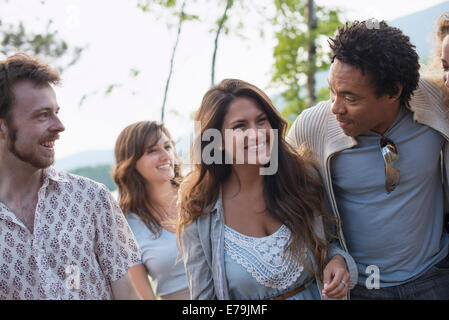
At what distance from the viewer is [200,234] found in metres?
2.43

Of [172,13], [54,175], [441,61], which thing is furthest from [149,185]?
[172,13]

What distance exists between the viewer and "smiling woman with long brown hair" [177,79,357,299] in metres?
2.33

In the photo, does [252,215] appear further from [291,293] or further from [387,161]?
[387,161]

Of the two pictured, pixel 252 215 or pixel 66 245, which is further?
pixel 252 215

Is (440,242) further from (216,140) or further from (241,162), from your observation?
(216,140)

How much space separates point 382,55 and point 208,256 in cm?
141

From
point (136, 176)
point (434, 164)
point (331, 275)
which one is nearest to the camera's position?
point (331, 275)

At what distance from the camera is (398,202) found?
251 centimetres

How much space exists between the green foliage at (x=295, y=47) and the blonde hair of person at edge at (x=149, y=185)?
479cm

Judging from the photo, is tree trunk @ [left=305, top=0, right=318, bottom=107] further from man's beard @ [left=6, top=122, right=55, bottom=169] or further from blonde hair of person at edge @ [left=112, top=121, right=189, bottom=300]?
man's beard @ [left=6, top=122, right=55, bottom=169]

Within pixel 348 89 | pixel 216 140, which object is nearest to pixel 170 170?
pixel 216 140

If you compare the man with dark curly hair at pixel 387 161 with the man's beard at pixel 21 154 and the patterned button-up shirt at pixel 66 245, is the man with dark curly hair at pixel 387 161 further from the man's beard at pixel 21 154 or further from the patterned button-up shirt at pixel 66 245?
the man's beard at pixel 21 154

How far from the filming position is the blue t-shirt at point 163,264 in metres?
3.23

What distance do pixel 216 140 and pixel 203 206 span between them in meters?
0.39
